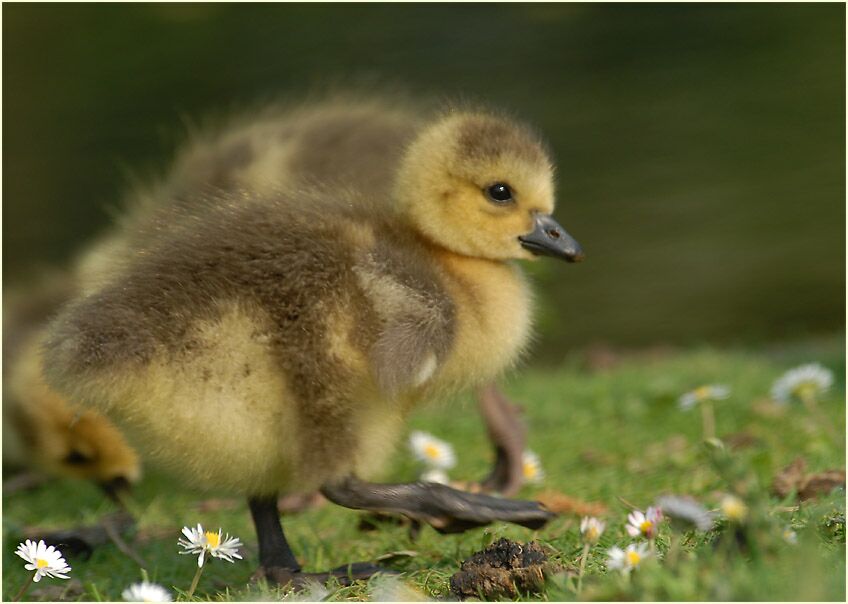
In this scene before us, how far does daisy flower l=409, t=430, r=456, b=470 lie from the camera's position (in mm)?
3875

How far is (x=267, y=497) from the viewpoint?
283 centimetres

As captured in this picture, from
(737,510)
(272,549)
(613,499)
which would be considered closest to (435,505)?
(272,549)

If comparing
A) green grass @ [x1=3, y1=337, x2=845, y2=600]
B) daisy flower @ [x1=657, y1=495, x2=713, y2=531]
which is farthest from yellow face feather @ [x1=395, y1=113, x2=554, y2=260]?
daisy flower @ [x1=657, y1=495, x2=713, y2=531]

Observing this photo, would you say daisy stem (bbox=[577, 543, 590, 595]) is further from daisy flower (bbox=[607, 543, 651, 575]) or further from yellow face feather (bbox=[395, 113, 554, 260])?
yellow face feather (bbox=[395, 113, 554, 260])

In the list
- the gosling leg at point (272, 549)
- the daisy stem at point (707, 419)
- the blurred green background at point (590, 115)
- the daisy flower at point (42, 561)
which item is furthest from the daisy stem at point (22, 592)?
the blurred green background at point (590, 115)

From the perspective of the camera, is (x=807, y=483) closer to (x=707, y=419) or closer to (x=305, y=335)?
(x=707, y=419)

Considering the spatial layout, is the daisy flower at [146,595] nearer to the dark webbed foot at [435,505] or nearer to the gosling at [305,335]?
the gosling at [305,335]

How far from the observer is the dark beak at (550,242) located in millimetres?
2898

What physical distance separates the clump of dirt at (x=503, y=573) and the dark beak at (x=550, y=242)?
0.70 meters

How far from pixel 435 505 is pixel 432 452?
1202 millimetres

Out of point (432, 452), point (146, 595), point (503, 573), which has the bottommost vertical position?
point (146, 595)

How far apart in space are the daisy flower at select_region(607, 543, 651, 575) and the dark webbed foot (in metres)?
0.40

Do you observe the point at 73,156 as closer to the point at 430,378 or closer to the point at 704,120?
the point at 704,120

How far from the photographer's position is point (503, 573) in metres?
2.43
